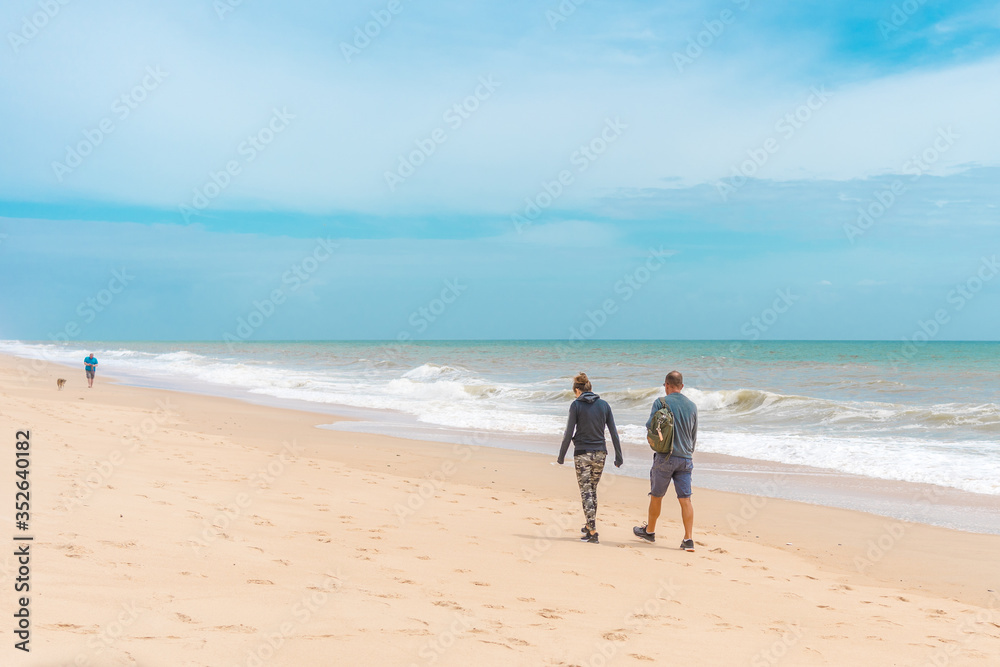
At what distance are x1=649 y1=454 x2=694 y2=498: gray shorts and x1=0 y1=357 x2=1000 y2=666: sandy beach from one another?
0.64 meters

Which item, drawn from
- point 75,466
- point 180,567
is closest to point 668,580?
point 180,567

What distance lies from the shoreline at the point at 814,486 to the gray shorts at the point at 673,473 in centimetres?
345

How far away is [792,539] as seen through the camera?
334 inches

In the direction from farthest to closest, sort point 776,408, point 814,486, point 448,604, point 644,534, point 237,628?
point 776,408, point 814,486, point 644,534, point 448,604, point 237,628

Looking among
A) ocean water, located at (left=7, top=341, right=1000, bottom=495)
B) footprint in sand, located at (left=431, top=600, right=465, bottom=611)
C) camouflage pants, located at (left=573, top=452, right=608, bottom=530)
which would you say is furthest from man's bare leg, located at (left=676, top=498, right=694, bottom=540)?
ocean water, located at (left=7, top=341, right=1000, bottom=495)

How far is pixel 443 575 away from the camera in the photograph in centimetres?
609

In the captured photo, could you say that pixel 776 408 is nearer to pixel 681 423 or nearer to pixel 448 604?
pixel 681 423

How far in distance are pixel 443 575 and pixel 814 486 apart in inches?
304

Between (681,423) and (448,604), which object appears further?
(681,423)

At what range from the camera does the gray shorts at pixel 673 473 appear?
796 cm

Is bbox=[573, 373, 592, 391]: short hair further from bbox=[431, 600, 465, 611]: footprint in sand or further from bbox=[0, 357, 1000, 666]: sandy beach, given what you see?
bbox=[431, 600, 465, 611]: footprint in sand

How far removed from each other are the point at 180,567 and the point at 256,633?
4.60 feet

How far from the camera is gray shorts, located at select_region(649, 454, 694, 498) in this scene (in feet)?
26.1

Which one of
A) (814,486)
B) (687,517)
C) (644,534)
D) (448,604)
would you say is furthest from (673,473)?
(814,486)
